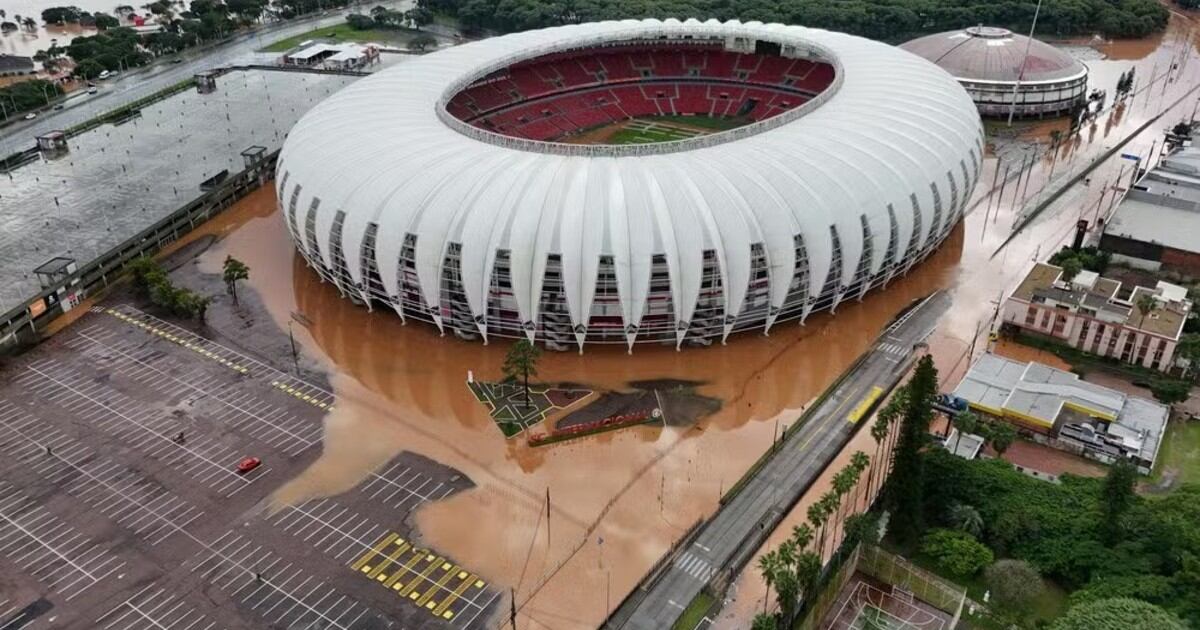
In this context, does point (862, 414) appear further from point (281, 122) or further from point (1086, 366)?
point (281, 122)

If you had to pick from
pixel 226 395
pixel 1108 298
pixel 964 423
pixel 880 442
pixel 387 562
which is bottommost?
pixel 387 562

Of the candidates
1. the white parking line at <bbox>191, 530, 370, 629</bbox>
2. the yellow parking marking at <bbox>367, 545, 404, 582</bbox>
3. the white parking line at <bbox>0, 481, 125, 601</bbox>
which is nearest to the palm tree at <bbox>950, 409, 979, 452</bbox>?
Result: the yellow parking marking at <bbox>367, 545, 404, 582</bbox>

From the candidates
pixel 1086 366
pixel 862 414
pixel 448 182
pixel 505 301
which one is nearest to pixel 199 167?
pixel 448 182

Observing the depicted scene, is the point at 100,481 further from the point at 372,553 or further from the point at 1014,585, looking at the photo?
the point at 1014,585

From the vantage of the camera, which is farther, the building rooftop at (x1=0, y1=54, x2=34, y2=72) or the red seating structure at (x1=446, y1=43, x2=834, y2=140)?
the building rooftop at (x1=0, y1=54, x2=34, y2=72)

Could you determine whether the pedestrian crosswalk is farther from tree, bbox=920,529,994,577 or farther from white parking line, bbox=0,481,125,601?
white parking line, bbox=0,481,125,601

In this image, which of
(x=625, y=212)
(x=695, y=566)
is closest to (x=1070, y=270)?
(x=625, y=212)
